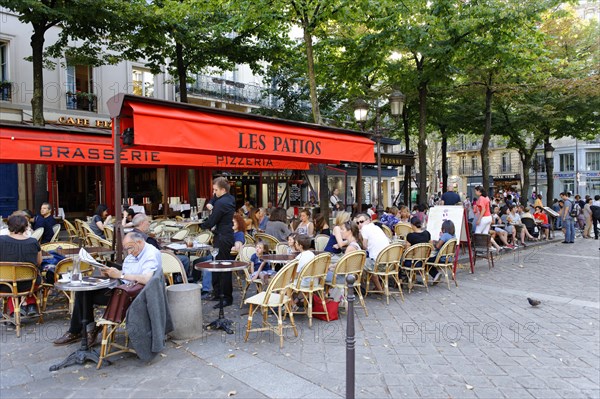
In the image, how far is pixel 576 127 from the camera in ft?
74.1

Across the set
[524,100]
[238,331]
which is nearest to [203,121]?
[238,331]

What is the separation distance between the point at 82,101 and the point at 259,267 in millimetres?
15252

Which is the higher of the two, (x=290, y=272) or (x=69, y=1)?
(x=69, y=1)

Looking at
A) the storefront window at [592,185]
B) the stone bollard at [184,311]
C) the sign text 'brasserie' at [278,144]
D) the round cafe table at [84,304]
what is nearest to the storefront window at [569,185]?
the storefront window at [592,185]

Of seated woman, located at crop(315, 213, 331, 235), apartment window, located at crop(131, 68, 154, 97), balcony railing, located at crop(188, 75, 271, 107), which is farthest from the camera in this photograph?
balcony railing, located at crop(188, 75, 271, 107)

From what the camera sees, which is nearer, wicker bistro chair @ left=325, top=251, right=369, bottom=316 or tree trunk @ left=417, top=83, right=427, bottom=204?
wicker bistro chair @ left=325, top=251, right=369, bottom=316

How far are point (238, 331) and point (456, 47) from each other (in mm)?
11554

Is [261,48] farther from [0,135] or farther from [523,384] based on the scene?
[523,384]

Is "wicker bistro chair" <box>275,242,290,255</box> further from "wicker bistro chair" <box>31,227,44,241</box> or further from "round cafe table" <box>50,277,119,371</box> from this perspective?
"wicker bistro chair" <box>31,227,44,241</box>

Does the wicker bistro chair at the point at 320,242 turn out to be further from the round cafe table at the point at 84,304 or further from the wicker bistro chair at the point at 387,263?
the round cafe table at the point at 84,304

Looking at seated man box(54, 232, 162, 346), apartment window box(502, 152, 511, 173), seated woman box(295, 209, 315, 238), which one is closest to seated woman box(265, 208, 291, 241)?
seated woman box(295, 209, 315, 238)

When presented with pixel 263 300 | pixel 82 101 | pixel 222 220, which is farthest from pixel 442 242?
pixel 82 101

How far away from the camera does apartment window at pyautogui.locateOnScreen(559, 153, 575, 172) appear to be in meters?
48.5

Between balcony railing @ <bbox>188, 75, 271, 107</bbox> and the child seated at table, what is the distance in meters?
16.1
